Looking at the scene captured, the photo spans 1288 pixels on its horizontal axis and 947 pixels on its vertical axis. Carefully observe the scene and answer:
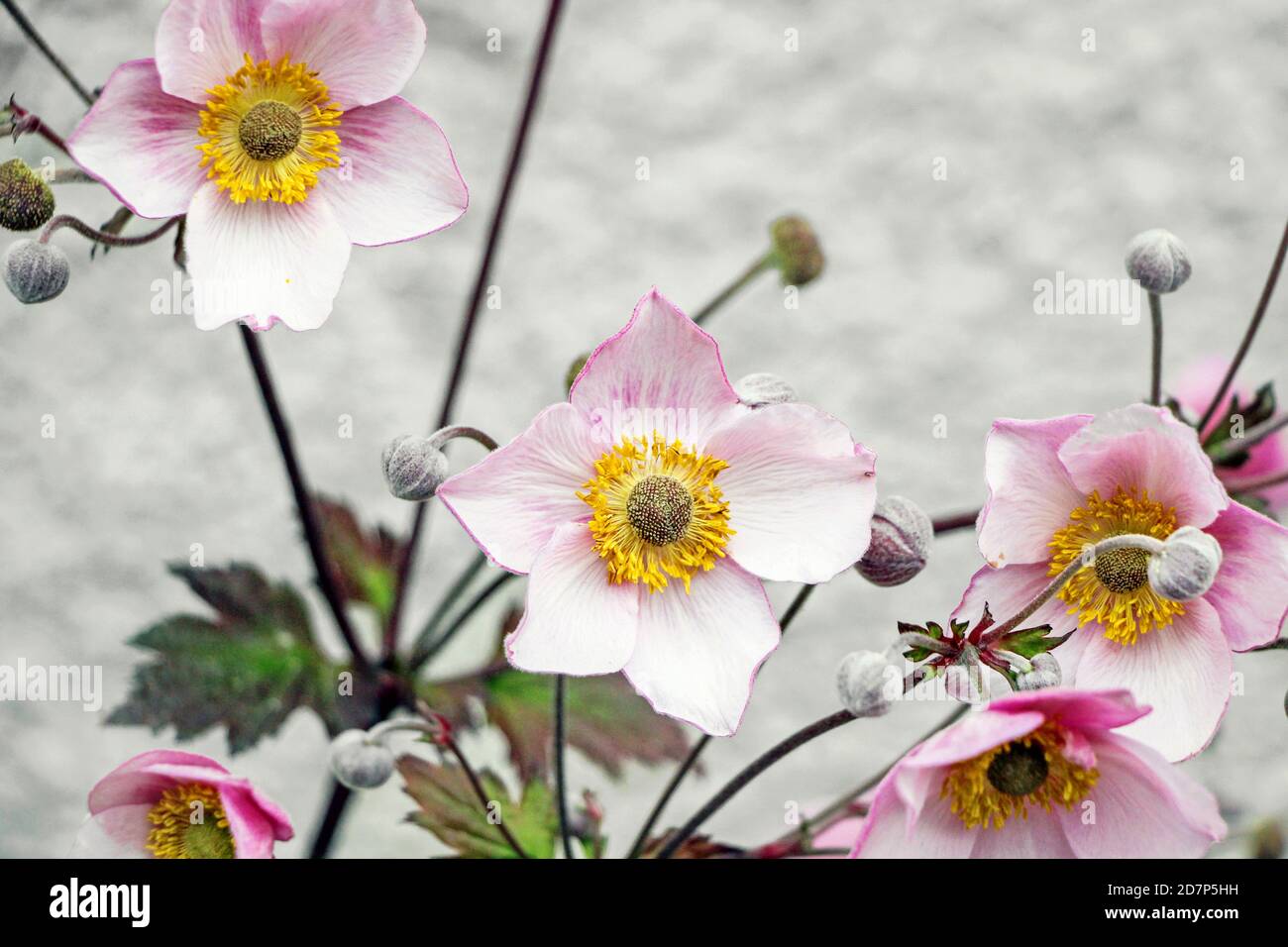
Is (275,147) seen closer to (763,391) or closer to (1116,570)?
(763,391)

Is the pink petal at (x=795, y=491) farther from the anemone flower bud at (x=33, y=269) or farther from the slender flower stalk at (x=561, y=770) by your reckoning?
the anemone flower bud at (x=33, y=269)

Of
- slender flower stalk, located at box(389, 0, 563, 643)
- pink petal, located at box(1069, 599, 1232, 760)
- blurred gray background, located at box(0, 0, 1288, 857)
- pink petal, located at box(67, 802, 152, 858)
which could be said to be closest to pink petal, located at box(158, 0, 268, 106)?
slender flower stalk, located at box(389, 0, 563, 643)

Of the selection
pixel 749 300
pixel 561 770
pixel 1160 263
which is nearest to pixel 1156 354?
pixel 1160 263

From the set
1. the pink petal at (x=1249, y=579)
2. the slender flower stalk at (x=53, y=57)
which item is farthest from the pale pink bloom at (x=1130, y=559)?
the slender flower stalk at (x=53, y=57)

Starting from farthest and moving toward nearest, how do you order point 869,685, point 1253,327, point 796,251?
point 796,251 → point 1253,327 → point 869,685

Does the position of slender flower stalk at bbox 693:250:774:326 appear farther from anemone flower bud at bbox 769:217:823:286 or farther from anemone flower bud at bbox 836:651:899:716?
anemone flower bud at bbox 836:651:899:716
